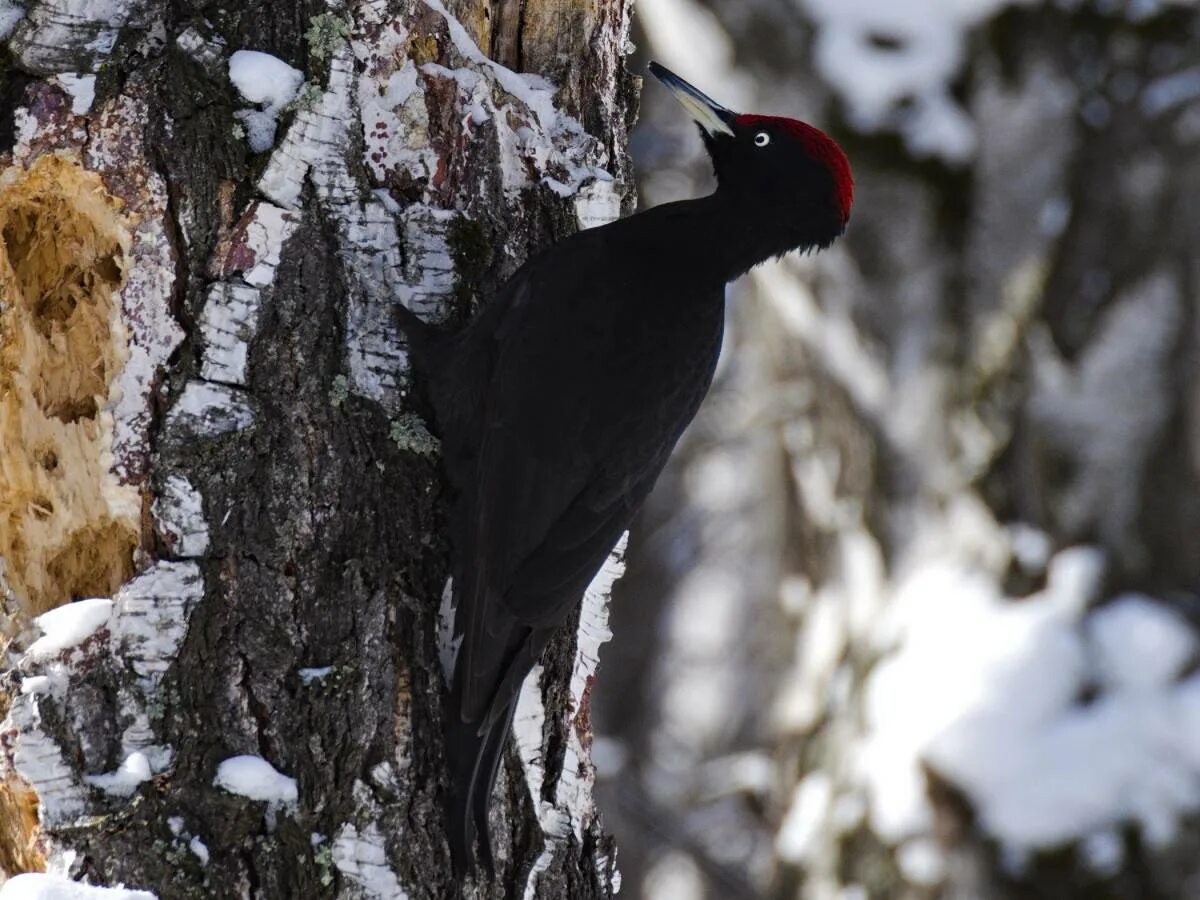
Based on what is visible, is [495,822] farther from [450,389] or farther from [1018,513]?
[1018,513]

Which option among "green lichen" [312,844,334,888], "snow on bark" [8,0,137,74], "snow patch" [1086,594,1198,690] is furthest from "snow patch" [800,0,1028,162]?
"green lichen" [312,844,334,888]

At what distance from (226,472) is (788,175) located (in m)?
1.57

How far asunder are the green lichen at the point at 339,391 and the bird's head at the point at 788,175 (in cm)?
117

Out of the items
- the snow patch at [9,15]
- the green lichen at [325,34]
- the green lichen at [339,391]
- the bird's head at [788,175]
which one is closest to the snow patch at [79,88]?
the snow patch at [9,15]

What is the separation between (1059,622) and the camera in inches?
167

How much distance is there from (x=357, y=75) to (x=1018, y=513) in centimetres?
270

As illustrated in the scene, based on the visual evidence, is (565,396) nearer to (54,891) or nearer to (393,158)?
(393,158)

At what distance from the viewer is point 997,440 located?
4422 mm

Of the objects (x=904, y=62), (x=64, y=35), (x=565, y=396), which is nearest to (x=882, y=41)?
(x=904, y=62)

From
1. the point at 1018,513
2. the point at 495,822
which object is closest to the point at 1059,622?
the point at 1018,513

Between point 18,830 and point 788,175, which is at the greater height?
point 788,175

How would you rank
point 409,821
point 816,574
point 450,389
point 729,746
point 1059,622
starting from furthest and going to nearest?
point 729,746 → point 816,574 → point 1059,622 → point 450,389 → point 409,821

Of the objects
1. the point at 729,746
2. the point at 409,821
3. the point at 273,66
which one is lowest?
the point at 409,821

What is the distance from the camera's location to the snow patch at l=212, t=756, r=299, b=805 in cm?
211
